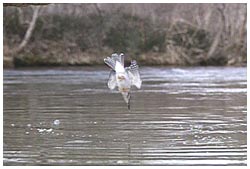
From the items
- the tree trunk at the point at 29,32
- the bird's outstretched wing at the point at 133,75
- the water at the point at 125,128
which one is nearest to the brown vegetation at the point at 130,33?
the tree trunk at the point at 29,32

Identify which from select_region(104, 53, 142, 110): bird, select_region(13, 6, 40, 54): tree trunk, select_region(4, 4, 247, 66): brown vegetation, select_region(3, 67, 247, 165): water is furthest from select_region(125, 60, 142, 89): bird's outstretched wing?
select_region(13, 6, 40, 54): tree trunk

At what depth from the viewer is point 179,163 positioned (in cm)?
828

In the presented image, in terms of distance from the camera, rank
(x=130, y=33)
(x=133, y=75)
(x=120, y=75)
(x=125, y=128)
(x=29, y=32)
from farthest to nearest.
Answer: (x=130, y=33) → (x=29, y=32) → (x=125, y=128) → (x=133, y=75) → (x=120, y=75)

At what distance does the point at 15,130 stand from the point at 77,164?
3.10m

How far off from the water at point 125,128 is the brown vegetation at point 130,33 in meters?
21.1

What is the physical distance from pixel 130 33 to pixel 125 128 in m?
31.4

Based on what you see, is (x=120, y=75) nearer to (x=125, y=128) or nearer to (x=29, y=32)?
(x=125, y=128)

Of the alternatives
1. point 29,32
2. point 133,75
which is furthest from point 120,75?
point 29,32

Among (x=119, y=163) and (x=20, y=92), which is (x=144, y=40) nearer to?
(x=20, y=92)

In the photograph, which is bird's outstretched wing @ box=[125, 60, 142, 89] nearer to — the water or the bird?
the bird

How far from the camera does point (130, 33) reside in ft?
140

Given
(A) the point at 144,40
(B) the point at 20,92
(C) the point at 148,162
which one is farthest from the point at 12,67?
(C) the point at 148,162

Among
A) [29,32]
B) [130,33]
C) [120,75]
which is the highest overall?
[130,33]

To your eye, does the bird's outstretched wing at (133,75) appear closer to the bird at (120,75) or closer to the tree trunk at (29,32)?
the bird at (120,75)
